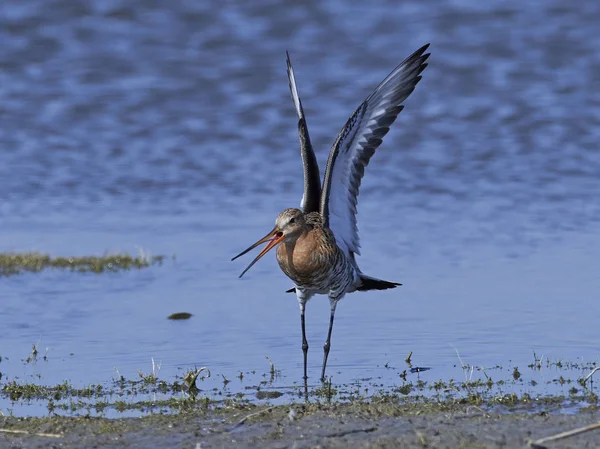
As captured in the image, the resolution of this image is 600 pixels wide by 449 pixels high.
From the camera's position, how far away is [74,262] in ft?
37.2

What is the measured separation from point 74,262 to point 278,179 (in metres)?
3.62

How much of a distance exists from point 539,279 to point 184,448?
5000 millimetres

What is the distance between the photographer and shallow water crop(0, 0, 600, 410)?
29.9 ft

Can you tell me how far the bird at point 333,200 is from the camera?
8570 mm

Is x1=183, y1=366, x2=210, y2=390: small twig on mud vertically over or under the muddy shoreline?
over

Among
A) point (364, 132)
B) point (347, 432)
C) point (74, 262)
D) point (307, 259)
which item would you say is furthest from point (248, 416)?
point (74, 262)

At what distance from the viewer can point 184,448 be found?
6219 millimetres

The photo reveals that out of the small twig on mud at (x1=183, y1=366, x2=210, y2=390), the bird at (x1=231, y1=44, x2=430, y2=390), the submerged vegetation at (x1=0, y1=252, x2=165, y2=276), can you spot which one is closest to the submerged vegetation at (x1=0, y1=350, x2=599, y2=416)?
the small twig on mud at (x1=183, y1=366, x2=210, y2=390)

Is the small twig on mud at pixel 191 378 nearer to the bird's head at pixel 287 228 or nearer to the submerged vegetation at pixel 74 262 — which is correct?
the bird's head at pixel 287 228

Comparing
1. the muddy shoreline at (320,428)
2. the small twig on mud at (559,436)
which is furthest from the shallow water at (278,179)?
the small twig on mud at (559,436)

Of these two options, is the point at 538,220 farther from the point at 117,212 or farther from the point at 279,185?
the point at 117,212

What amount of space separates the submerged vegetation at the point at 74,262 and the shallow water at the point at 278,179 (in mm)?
192

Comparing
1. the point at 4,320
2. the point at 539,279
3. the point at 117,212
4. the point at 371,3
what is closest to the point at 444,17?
the point at 371,3

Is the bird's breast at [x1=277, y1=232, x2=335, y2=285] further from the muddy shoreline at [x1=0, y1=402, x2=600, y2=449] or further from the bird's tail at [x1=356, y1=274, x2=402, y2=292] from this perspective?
the muddy shoreline at [x1=0, y1=402, x2=600, y2=449]
